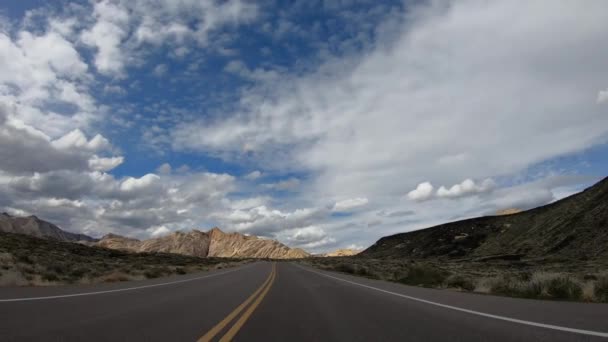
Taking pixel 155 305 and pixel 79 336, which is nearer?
pixel 79 336

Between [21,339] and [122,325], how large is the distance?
1.63 meters

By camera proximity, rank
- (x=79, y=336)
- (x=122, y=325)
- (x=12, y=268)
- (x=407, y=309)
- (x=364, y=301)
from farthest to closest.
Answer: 1. (x=12, y=268)
2. (x=364, y=301)
3. (x=407, y=309)
4. (x=122, y=325)
5. (x=79, y=336)

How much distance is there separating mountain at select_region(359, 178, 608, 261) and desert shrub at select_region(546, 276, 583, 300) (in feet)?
149

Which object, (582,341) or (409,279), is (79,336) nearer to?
(582,341)

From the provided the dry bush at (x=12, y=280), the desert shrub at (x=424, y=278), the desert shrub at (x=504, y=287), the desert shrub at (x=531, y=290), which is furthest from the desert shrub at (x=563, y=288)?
the dry bush at (x=12, y=280)

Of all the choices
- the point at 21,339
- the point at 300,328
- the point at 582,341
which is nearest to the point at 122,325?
the point at 21,339

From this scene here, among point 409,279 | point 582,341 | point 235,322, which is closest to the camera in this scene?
point 582,341

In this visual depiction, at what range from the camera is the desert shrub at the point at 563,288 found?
485 inches

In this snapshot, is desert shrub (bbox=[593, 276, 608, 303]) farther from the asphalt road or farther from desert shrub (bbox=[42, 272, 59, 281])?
desert shrub (bbox=[42, 272, 59, 281])

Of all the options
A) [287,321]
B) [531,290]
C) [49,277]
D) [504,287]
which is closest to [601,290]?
[531,290]

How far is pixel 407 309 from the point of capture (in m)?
9.59

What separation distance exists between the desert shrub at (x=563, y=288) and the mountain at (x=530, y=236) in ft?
149

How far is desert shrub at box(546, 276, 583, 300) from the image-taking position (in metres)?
12.3

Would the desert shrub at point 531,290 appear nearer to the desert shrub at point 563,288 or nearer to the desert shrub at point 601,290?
the desert shrub at point 563,288
